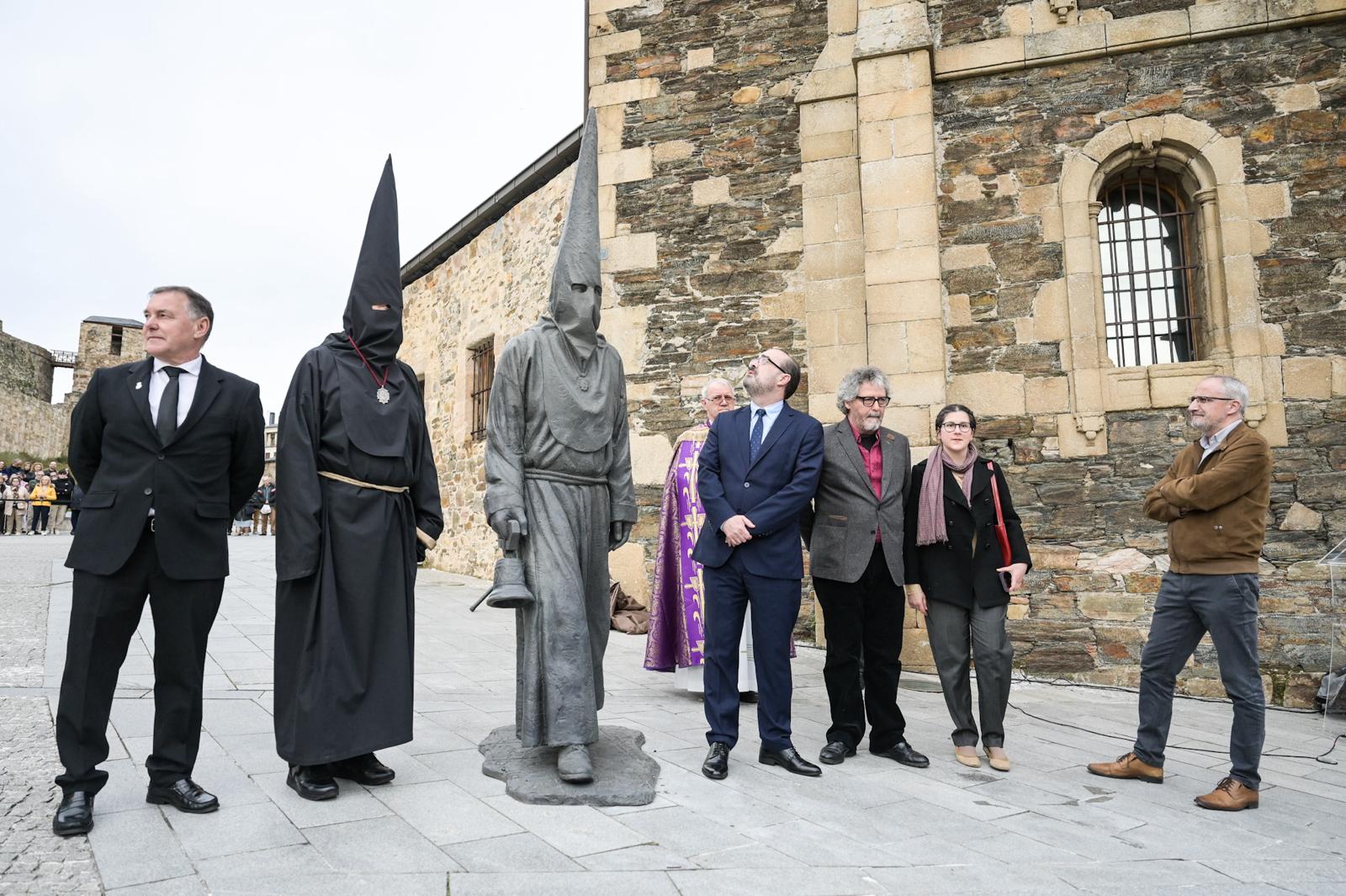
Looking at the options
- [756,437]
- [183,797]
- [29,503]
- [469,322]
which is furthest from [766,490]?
[29,503]

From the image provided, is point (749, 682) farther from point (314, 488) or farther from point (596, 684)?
point (314, 488)

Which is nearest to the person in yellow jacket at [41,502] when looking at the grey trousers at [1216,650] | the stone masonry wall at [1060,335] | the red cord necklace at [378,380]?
the red cord necklace at [378,380]

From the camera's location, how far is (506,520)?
333 centimetres

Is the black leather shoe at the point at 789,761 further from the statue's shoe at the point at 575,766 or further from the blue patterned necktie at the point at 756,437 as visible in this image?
the blue patterned necktie at the point at 756,437

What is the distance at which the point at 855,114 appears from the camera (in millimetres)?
7262

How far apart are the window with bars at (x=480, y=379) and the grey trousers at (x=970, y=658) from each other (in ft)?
Result: 29.8


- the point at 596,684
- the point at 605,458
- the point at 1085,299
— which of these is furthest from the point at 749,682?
the point at 1085,299

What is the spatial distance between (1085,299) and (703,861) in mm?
5409

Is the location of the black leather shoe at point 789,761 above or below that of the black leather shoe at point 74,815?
below

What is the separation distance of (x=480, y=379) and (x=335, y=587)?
9772mm

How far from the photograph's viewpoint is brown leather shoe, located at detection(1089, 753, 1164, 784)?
12.5 feet

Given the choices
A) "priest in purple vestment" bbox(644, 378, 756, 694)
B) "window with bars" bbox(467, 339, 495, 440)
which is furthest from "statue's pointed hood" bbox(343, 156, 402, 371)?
"window with bars" bbox(467, 339, 495, 440)

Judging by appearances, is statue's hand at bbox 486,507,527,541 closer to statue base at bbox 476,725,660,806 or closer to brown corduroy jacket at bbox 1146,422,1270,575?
statue base at bbox 476,725,660,806

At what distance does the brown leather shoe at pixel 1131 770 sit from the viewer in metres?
3.80
